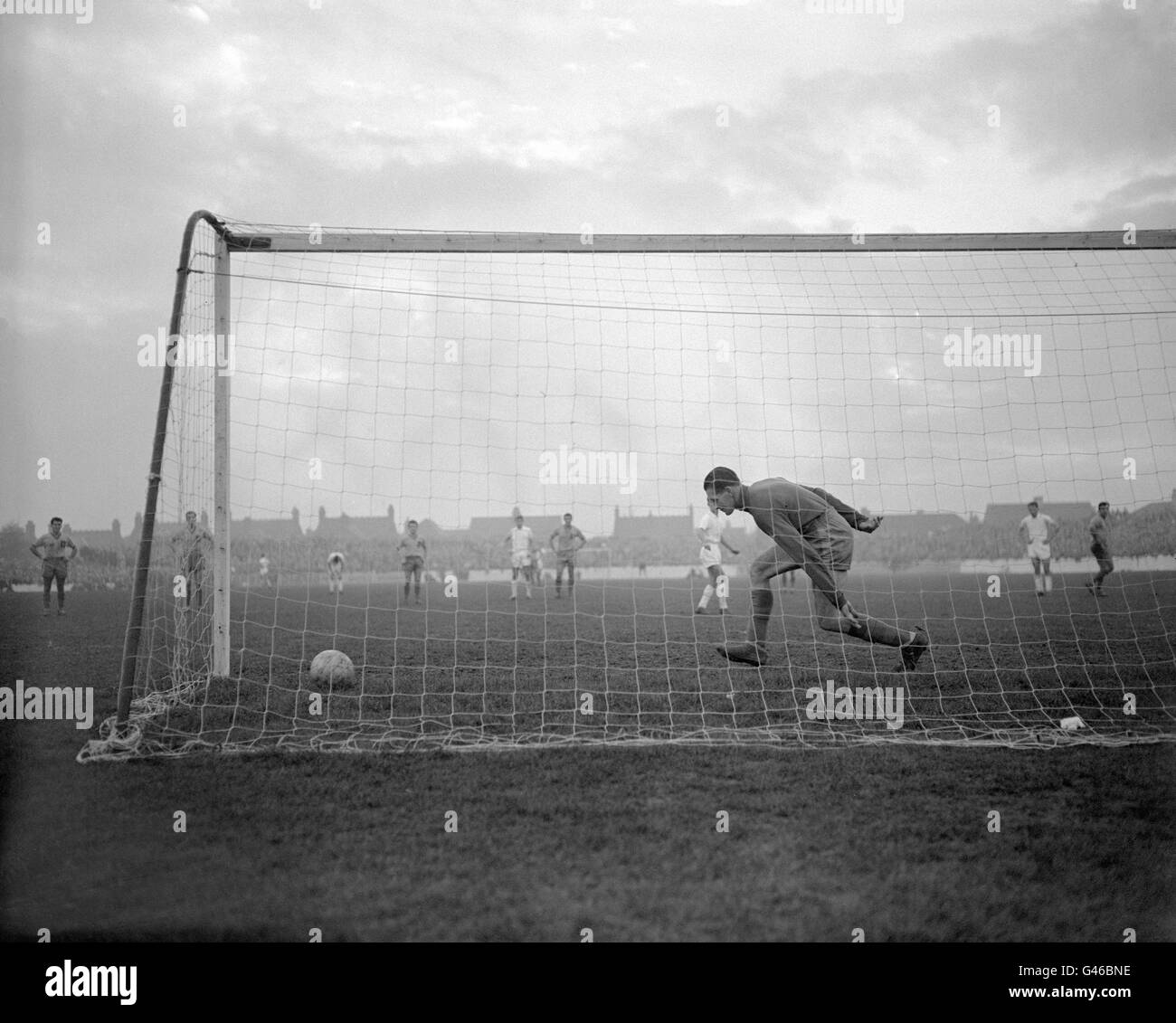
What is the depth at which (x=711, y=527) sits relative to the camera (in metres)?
12.9

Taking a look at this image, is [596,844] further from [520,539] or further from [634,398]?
[520,539]

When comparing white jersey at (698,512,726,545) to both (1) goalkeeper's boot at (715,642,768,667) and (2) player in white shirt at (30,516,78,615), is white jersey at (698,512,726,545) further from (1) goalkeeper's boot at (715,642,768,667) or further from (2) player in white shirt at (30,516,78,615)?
(2) player in white shirt at (30,516,78,615)

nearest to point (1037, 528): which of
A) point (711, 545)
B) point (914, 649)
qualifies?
point (711, 545)

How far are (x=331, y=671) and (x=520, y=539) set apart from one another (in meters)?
9.08

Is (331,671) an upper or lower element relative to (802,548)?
lower

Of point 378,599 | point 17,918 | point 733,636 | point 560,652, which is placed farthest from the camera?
point 378,599

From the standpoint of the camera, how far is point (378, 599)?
22.7 meters

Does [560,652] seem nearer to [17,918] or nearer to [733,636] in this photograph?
[733,636]

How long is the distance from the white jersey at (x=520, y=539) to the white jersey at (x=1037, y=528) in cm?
862

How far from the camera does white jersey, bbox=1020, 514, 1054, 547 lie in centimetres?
1420

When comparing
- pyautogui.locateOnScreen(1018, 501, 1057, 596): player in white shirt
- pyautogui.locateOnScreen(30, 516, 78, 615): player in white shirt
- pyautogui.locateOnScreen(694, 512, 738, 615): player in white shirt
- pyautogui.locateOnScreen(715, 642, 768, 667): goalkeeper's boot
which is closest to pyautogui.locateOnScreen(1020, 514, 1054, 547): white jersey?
pyautogui.locateOnScreen(1018, 501, 1057, 596): player in white shirt

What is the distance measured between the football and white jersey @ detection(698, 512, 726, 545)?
24.1 feet
